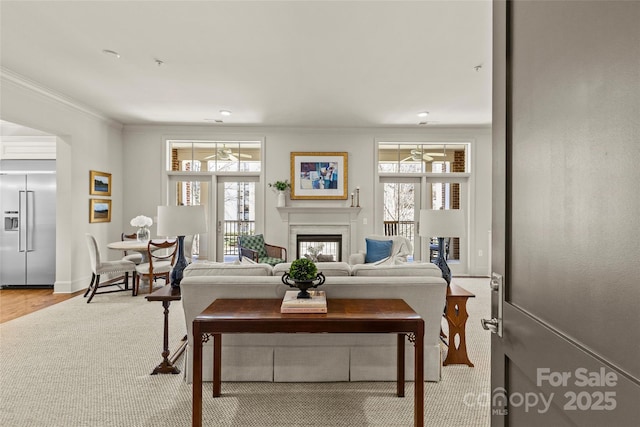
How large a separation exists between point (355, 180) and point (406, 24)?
358cm

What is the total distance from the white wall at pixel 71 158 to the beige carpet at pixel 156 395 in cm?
201

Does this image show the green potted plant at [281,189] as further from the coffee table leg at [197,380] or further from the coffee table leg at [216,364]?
the coffee table leg at [197,380]

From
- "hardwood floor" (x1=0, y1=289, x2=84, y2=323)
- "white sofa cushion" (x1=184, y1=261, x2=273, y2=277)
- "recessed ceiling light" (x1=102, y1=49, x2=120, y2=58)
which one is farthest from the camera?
"hardwood floor" (x1=0, y1=289, x2=84, y2=323)

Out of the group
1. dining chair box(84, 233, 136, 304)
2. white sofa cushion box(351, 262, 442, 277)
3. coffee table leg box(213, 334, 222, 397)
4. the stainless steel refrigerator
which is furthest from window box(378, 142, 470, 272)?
the stainless steel refrigerator

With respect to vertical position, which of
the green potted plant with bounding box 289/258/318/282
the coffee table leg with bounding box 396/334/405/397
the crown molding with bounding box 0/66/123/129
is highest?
the crown molding with bounding box 0/66/123/129

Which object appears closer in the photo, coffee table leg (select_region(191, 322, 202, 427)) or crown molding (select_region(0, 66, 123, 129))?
coffee table leg (select_region(191, 322, 202, 427))

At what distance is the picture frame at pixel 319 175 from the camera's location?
6.23m

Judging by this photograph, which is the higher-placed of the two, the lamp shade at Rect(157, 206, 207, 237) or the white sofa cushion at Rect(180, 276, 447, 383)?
the lamp shade at Rect(157, 206, 207, 237)

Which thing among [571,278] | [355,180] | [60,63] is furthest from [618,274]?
[355,180]

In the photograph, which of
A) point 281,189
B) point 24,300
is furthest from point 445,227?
point 24,300

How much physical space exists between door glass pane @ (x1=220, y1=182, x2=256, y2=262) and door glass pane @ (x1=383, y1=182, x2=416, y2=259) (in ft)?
7.91

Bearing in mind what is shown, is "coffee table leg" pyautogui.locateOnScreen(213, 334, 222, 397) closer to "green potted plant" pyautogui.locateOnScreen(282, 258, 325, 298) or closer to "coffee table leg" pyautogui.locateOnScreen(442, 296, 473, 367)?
"green potted plant" pyautogui.locateOnScreen(282, 258, 325, 298)

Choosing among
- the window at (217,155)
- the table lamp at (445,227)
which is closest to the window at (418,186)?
the window at (217,155)

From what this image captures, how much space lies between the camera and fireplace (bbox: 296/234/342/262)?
6238 mm
